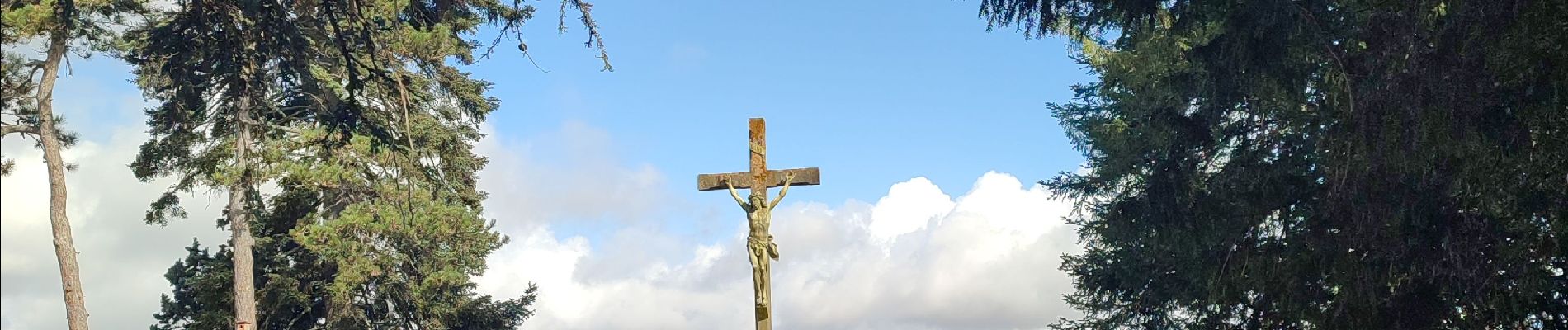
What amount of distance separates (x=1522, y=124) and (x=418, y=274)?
1550cm

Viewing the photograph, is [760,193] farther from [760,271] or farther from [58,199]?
[58,199]

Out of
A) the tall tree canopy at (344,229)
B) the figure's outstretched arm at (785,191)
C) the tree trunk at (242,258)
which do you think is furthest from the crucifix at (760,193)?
the tree trunk at (242,258)

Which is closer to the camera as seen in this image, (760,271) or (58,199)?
(760,271)

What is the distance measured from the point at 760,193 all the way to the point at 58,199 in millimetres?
10278

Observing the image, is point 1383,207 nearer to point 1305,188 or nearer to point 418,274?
point 1305,188

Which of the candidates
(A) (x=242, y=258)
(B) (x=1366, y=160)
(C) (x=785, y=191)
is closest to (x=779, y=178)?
(C) (x=785, y=191)

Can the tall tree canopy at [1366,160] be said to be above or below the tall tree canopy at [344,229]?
below

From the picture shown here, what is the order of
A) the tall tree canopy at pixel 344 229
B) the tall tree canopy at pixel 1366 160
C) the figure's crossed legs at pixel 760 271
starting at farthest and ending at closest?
the tall tree canopy at pixel 344 229 < the figure's crossed legs at pixel 760 271 < the tall tree canopy at pixel 1366 160

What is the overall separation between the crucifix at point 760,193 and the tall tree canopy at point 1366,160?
10.7ft

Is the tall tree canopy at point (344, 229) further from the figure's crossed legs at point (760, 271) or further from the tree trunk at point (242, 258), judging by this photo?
the figure's crossed legs at point (760, 271)

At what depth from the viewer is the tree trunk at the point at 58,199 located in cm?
1836

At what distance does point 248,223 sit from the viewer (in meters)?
19.7

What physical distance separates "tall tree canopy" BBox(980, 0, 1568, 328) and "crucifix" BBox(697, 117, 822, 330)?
3270mm

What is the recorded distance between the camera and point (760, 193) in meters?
14.3
